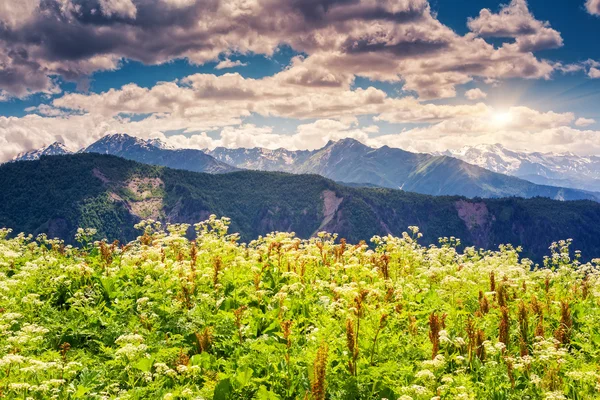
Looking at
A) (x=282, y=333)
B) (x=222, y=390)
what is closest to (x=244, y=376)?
(x=222, y=390)

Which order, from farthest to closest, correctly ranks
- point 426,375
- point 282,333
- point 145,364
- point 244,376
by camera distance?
point 282,333 → point 145,364 → point 244,376 → point 426,375

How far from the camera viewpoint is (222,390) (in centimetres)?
589

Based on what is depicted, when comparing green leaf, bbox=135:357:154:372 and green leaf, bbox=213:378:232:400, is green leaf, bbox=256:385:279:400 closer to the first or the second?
green leaf, bbox=213:378:232:400

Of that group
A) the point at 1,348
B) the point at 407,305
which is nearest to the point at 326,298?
the point at 407,305

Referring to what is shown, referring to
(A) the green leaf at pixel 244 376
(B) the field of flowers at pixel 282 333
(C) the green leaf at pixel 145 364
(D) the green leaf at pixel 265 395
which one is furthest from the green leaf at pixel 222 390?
(C) the green leaf at pixel 145 364

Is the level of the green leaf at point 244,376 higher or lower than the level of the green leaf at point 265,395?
higher

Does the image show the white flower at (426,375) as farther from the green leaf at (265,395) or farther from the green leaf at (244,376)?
the green leaf at (244,376)

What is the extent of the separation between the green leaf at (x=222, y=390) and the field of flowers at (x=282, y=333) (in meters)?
0.03

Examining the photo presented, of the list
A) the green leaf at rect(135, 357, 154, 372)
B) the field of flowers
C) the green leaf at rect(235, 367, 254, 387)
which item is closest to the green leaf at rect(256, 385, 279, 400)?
the field of flowers

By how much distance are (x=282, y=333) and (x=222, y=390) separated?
2.12 metres

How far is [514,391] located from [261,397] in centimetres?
382

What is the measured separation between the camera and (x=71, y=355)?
281 inches

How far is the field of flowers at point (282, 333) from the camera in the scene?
602 centimetres

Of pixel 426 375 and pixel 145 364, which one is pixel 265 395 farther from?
pixel 426 375
